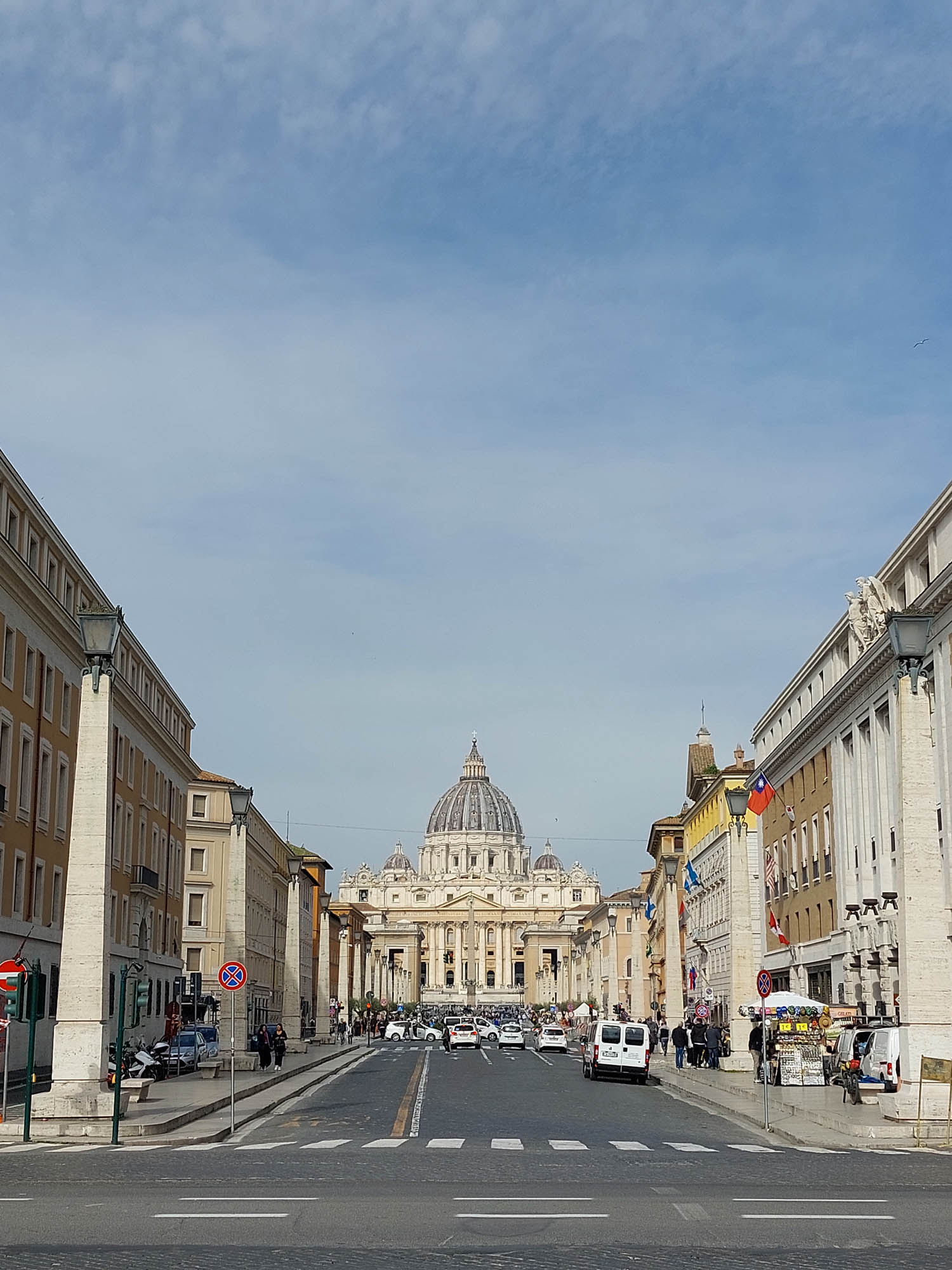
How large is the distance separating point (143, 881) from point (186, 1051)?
12.2m

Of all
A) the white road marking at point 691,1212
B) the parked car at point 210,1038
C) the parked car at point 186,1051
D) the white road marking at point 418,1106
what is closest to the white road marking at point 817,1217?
the white road marking at point 691,1212

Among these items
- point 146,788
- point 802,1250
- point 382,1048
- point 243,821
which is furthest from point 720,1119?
point 382,1048

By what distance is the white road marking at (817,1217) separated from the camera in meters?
13.5

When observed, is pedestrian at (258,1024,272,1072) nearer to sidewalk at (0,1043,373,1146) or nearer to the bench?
sidewalk at (0,1043,373,1146)

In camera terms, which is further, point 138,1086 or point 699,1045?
point 699,1045

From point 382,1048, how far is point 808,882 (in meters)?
A: 37.4

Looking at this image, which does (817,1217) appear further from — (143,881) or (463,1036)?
(463,1036)

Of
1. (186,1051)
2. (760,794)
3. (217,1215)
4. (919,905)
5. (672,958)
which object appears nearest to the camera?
(217,1215)

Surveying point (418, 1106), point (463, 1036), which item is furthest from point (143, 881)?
point (463, 1036)

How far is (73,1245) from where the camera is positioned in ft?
39.0

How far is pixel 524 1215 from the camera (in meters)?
13.9

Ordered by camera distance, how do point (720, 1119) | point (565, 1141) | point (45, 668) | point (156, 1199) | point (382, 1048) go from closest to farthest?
point (156, 1199), point (565, 1141), point (720, 1119), point (45, 668), point (382, 1048)

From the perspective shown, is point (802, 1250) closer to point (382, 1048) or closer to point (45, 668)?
point (45, 668)

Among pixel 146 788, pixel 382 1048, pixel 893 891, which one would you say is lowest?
pixel 382 1048
